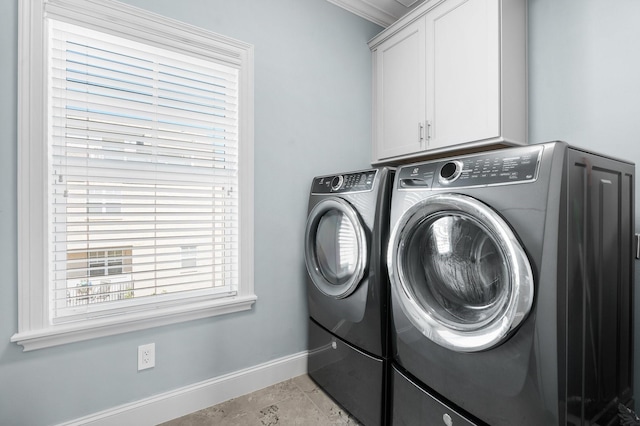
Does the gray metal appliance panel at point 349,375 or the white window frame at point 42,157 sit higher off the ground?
the white window frame at point 42,157

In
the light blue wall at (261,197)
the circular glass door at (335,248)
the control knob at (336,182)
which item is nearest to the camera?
the light blue wall at (261,197)

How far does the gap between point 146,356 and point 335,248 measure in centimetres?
115

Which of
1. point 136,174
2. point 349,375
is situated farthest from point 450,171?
point 136,174

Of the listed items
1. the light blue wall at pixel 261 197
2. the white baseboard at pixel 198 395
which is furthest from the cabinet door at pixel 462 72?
the white baseboard at pixel 198 395

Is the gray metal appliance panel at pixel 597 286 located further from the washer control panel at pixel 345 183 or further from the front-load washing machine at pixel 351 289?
the washer control panel at pixel 345 183

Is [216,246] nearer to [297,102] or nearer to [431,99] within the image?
[297,102]

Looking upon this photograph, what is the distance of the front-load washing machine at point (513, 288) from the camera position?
3.07ft

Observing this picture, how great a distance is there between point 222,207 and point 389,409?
1.39m

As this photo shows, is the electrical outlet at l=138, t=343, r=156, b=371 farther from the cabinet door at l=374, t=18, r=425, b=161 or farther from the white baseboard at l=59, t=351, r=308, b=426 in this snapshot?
the cabinet door at l=374, t=18, r=425, b=161

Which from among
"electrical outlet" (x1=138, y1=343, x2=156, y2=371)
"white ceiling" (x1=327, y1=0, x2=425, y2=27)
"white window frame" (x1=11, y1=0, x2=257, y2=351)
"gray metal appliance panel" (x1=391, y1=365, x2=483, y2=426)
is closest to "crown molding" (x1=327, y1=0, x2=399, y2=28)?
"white ceiling" (x1=327, y1=0, x2=425, y2=27)

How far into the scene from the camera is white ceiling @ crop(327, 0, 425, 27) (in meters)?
2.26

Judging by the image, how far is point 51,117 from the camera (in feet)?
4.65

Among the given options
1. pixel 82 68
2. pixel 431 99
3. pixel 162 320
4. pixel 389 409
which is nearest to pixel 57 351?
pixel 162 320

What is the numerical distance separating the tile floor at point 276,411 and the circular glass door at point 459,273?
2.80 ft
